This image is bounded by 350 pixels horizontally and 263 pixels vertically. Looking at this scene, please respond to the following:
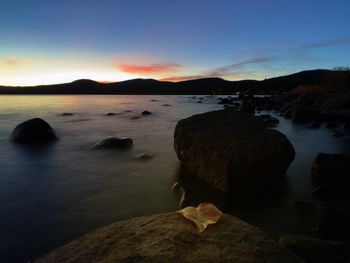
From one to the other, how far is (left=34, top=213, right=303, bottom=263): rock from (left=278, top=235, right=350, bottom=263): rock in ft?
2.87

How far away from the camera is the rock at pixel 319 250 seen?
333 cm

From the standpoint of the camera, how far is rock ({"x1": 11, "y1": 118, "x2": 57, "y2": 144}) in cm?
1278

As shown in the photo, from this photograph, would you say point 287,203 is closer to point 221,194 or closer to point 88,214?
point 221,194

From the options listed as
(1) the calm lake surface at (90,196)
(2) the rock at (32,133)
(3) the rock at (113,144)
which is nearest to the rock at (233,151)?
(1) the calm lake surface at (90,196)

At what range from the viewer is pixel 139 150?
11.1m

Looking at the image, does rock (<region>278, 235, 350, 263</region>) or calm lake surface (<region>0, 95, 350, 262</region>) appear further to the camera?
calm lake surface (<region>0, 95, 350, 262</region>)

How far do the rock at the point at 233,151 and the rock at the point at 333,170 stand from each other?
0.80 metres

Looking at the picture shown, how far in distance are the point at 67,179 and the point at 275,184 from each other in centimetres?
526

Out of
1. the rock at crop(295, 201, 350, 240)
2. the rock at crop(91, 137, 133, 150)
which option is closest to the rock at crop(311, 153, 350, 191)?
the rock at crop(295, 201, 350, 240)

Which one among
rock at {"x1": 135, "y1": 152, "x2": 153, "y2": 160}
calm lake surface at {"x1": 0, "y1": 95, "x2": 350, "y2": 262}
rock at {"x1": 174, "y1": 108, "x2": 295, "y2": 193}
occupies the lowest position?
rock at {"x1": 135, "y1": 152, "x2": 153, "y2": 160}

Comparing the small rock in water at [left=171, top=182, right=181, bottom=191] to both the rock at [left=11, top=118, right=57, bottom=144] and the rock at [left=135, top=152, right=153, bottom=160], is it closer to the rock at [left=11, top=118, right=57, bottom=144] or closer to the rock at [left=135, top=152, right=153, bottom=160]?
the rock at [left=135, top=152, right=153, bottom=160]

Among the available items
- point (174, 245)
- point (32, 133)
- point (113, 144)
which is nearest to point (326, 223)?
point (174, 245)

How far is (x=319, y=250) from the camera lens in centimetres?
340

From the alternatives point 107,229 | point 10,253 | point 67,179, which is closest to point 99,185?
point 67,179
